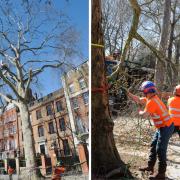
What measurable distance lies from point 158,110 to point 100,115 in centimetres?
59

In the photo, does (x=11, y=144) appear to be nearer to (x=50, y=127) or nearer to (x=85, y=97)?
(x=50, y=127)

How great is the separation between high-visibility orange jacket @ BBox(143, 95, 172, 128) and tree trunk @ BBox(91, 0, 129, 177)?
1.48 feet

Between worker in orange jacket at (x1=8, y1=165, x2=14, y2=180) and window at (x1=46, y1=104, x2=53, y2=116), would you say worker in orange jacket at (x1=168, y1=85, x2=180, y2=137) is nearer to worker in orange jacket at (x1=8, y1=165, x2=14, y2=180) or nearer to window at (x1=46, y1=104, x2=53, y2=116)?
window at (x1=46, y1=104, x2=53, y2=116)

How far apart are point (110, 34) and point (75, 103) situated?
11164 millimetres

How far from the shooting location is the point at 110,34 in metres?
12.9

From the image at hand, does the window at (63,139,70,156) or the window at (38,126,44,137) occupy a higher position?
the window at (38,126,44,137)

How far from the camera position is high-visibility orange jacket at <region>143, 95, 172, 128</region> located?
10.8 ft

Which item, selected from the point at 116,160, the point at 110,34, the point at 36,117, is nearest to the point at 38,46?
the point at 36,117

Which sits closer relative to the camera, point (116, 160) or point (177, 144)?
point (116, 160)

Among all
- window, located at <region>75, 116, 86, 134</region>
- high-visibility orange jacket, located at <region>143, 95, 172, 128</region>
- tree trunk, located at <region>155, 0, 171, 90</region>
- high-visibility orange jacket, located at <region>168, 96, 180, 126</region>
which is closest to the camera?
window, located at <region>75, 116, 86, 134</region>

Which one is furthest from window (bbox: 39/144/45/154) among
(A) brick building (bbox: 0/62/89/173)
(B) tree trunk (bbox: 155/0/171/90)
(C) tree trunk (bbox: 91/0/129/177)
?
(B) tree trunk (bbox: 155/0/171/90)

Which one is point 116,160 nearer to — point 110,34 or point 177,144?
point 177,144

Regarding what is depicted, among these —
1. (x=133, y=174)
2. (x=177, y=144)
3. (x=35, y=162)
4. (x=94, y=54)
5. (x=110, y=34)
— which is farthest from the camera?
(x=110, y=34)

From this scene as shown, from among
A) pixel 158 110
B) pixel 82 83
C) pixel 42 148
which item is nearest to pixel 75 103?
pixel 82 83
